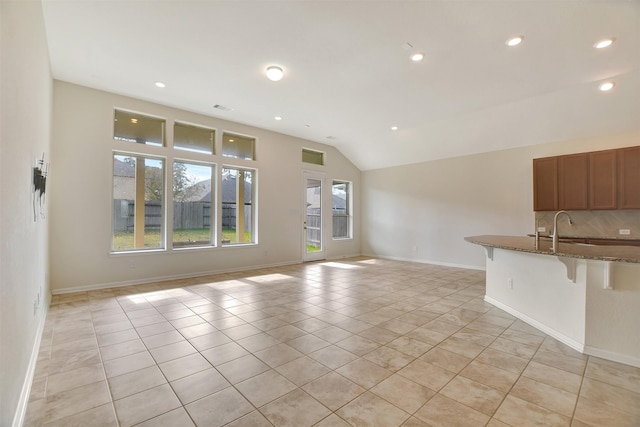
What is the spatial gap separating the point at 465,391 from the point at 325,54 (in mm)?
3593

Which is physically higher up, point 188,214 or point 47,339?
point 188,214

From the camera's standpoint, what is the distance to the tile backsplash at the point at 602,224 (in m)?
4.62

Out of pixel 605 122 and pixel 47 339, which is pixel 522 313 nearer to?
pixel 605 122

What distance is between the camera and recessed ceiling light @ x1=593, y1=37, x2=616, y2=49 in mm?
3053

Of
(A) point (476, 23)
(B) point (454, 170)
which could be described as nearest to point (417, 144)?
(B) point (454, 170)

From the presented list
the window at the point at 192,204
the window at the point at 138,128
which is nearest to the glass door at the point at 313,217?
the window at the point at 192,204

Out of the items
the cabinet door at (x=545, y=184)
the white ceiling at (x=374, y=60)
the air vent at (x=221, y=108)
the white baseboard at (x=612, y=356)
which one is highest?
the air vent at (x=221, y=108)

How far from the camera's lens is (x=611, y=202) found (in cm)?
461

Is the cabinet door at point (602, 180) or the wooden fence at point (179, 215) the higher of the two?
the cabinet door at point (602, 180)

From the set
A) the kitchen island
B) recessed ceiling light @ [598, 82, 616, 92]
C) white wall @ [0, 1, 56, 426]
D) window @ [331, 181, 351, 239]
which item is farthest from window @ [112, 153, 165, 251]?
recessed ceiling light @ [598, 82, 616, 92]

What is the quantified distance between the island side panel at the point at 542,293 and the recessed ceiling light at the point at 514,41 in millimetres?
2333

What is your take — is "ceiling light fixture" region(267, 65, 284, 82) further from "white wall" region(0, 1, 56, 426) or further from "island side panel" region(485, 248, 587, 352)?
"island side panel" region(485, 248, 587, 352)

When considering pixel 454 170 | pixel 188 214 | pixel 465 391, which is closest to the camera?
pixel 465 391

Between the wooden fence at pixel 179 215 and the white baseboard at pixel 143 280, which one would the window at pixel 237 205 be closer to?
the wooden fence at pixel 179 215
